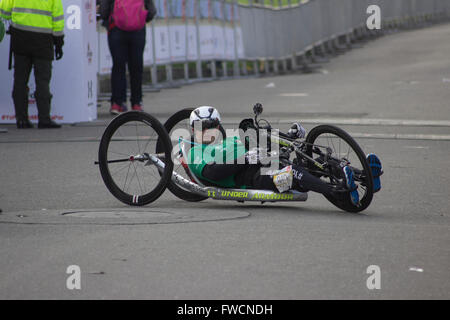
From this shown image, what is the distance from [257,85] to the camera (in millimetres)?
21578

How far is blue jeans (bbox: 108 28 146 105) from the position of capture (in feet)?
48.5

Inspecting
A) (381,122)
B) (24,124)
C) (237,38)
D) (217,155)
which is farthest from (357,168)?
(237,38)

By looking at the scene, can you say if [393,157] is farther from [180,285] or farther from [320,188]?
[180,285]

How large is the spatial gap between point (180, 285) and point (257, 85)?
1650 centimetres

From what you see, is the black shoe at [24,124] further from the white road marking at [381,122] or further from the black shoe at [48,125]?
the white road marking at [381,122]

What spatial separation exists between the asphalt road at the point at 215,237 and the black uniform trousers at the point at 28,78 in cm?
82

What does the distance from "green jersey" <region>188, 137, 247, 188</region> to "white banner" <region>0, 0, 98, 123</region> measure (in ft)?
21.6

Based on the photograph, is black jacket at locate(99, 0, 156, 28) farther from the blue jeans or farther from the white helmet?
the white helmet

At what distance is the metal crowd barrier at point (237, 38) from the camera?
70.8ft

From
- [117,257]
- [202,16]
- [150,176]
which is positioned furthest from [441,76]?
[117,257]

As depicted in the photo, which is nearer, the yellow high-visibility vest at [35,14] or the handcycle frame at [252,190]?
the handcycle frame at [252,190]

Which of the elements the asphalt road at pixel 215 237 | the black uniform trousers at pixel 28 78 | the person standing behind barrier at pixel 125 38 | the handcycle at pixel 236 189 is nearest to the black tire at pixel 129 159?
the handcycle at pixel 236 189

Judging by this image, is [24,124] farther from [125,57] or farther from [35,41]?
[125,57]

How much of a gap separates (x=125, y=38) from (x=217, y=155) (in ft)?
24.0
